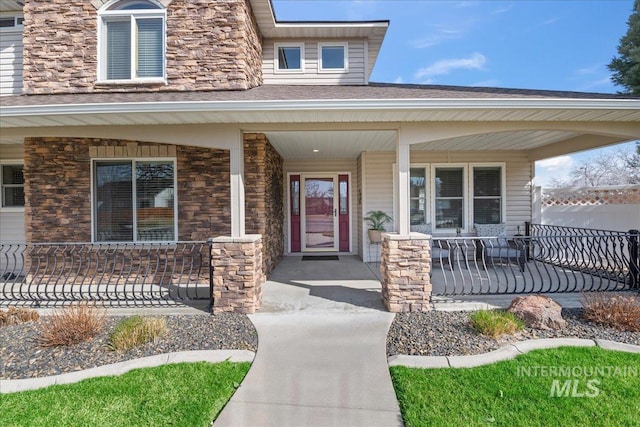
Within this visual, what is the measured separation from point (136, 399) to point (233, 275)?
203 cm

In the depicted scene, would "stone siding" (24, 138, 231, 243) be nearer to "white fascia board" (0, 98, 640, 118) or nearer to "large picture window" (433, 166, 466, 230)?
"white fascia board" (0, 98, 640, 118)

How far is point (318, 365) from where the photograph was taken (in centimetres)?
329

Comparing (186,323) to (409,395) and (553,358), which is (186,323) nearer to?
(409,395)

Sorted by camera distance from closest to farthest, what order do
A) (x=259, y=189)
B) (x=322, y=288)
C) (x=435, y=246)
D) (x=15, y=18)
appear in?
(x=322, y=288), (x=259, y=189), (x=15, y=18), (x=435, y=246)

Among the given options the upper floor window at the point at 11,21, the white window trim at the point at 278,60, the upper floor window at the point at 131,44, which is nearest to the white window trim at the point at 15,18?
the upper floor window at the point at 11,21

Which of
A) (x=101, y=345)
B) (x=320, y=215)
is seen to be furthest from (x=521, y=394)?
(x=320, y=215)

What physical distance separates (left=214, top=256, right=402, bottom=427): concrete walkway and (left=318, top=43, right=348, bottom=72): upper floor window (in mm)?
5534

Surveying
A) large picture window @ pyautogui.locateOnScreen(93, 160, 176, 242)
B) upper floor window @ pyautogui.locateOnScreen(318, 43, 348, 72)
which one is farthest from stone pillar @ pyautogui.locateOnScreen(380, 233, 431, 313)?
upper floor window @ pyautogui.locateOnScreen(318, 43, 348, 72)

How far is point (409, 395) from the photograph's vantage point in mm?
2740

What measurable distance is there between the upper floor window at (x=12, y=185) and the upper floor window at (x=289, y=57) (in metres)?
6.54

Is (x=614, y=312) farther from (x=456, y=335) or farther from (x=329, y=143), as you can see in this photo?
(x=329, y=143)

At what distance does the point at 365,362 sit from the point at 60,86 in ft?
24.5

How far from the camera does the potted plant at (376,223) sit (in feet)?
26.1

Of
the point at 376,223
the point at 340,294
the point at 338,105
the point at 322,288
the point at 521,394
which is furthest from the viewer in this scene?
the point at 376,223
